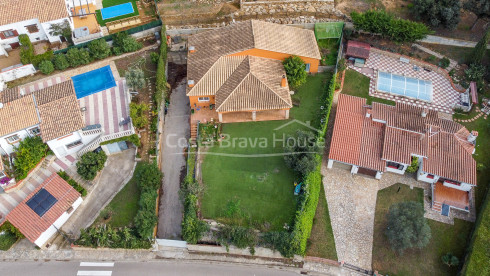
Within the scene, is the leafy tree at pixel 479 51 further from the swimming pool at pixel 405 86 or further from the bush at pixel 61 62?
the bush at pixel 61 62

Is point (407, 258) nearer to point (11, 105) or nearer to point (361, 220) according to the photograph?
point (361, 220)

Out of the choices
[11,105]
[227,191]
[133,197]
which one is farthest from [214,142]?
[11,105]

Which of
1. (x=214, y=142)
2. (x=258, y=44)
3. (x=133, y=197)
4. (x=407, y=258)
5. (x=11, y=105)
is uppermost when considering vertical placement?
(x=258, y=44)

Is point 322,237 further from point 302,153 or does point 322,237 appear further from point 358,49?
point 358,49

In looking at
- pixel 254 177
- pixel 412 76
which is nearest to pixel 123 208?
pixel 254 177

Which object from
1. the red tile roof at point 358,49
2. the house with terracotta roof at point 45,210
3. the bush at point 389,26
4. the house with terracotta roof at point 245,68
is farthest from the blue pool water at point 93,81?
the bush at point 389,26

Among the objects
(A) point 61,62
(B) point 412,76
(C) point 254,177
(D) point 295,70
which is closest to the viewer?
(C) point 254,177
